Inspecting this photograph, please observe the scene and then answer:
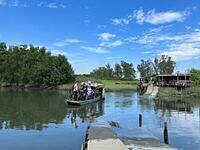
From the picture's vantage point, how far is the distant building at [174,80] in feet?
286

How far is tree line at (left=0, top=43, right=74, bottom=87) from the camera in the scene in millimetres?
133750

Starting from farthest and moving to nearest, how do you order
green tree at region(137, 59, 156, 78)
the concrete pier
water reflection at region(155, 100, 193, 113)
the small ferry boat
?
green tree at region(137, 59, 156, 78) → the small ferry boat → water reflection at region(155, 100, 193, 113) → the concrete pier

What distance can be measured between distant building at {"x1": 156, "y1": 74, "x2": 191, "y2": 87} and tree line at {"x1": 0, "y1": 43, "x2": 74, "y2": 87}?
45.2m

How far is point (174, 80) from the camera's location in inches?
3632

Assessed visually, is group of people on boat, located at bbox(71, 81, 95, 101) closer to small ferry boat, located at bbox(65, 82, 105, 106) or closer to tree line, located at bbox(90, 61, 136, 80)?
small ferry boat, located at bbox(65, 82, 105, 106)

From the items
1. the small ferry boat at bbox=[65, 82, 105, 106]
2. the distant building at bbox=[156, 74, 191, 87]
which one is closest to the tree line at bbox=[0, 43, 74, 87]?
the distant building at bbox=[156, 74, 191, 87]

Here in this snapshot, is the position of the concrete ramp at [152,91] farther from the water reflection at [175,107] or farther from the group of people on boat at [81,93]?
the group of people on boat at [81,93]

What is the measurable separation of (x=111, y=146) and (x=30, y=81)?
405ft

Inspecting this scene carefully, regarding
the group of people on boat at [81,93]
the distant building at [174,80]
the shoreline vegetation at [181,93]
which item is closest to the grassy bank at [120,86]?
the distant building at [174,80]

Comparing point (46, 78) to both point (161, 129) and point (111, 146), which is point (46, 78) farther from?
point (111, 146)

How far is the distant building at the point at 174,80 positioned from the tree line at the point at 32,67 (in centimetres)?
4521

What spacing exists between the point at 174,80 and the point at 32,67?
66.3m

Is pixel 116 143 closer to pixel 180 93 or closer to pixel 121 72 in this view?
pixel 180 93

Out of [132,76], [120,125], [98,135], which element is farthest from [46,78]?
[98,135]
